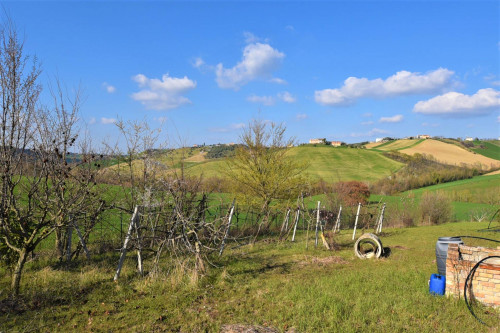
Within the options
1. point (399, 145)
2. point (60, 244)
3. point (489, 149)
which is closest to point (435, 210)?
point (60, 244)

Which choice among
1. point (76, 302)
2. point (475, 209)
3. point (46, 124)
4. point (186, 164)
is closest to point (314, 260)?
point (186, 164)

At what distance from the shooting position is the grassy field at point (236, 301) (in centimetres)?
498

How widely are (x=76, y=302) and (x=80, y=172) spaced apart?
11.0 feet

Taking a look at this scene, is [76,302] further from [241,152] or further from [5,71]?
[241,152]

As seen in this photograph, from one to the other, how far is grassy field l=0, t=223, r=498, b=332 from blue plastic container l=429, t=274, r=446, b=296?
0.19m

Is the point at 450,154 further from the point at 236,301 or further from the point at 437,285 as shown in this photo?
the point at 236,301

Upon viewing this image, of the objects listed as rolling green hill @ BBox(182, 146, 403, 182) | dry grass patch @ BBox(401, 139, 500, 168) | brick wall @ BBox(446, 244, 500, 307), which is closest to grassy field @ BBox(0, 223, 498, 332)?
brick wall @ BBox(446, 244, 500, 307)

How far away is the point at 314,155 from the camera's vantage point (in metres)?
60.9

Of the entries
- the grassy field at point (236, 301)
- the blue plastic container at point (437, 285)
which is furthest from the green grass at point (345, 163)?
the blue plastic container at point (437, 285)

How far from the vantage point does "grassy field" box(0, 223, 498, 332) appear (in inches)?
196

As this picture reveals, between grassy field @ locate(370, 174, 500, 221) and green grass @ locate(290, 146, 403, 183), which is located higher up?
green grass @ locate(290, 146, 403, 183)

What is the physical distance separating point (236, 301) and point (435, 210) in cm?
2351

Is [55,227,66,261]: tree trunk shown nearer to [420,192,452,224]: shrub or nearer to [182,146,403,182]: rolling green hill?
[420,192,452,224]: shrub

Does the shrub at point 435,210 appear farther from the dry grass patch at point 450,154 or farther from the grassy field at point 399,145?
the grassy field at point 399,145
